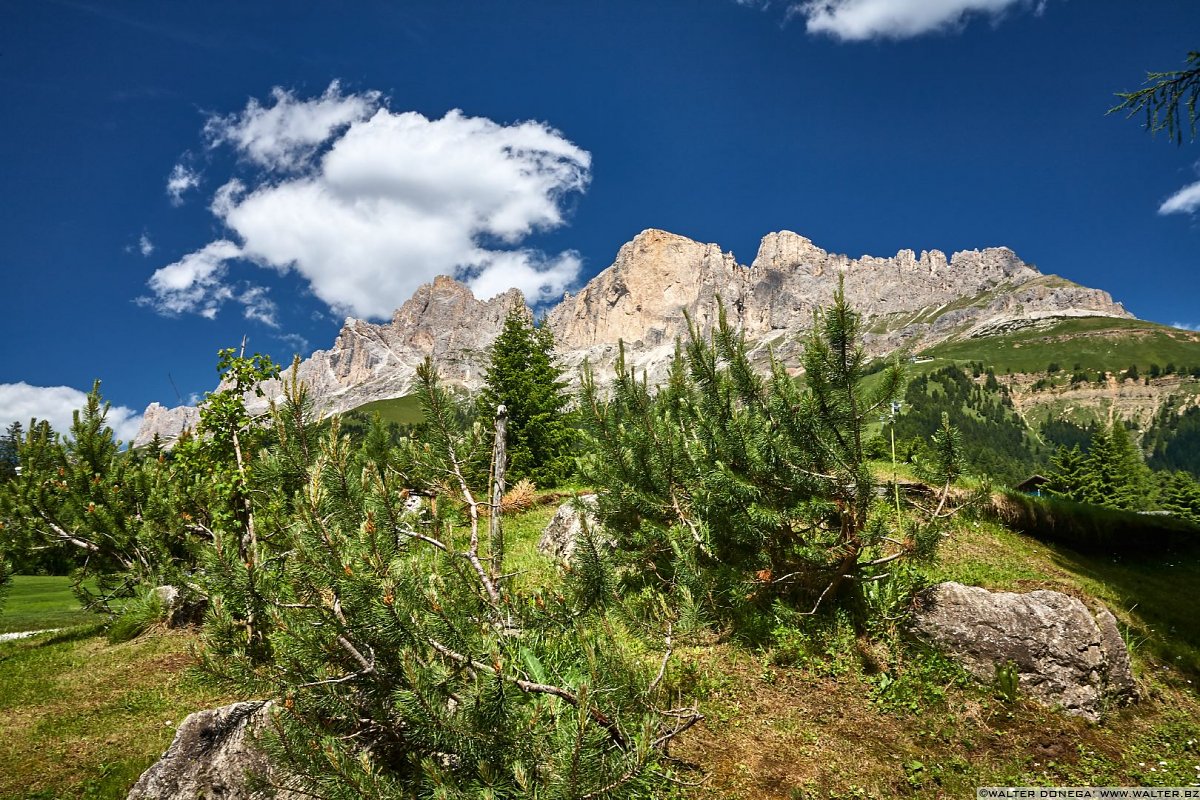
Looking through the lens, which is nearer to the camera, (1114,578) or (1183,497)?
(1114,578)

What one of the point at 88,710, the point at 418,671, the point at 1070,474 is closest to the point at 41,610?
the point at 88,710

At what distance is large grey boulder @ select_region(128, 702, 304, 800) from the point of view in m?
4.46

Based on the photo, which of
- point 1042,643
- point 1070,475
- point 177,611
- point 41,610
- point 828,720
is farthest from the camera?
point 1070,475

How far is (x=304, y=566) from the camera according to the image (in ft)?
11.8

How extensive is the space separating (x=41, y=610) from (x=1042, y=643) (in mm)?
23230

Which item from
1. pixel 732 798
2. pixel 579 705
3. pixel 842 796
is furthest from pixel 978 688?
pixel 579 705

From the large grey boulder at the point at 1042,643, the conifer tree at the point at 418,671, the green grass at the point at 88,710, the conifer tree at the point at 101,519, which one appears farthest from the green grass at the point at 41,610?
the large grey boulder at the point at 1042,643

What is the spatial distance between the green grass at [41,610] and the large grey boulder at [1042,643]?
16132 millimetres

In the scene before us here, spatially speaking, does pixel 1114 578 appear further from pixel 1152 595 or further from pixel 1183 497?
pixel 1183 497

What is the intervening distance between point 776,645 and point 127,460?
12.9 meters

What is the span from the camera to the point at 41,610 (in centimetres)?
1593

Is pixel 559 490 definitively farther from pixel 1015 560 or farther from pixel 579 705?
pixel 579 705

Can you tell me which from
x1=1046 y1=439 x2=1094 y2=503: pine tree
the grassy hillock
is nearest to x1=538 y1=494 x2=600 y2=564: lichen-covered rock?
the grassy hillock

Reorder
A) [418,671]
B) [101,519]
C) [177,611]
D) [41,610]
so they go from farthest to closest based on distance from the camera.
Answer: [41,610]
[177,611]
[101,519]
[418,671]
